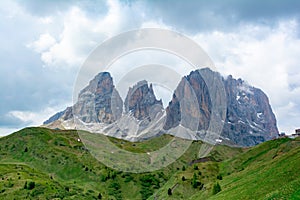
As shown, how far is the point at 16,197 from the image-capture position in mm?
136750

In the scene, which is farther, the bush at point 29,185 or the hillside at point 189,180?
the bush at point 29,185

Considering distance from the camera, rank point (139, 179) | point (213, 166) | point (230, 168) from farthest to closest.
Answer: point (139, 179) → point (213, 166) → point (230, 168)

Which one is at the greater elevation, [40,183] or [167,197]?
[40,183]

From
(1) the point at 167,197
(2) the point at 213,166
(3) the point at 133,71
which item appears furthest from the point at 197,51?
(2) the point at 213,166

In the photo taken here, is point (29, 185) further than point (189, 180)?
Yes

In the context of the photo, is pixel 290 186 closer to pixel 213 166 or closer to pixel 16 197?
pixel 213 166

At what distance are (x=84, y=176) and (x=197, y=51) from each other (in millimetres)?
128563

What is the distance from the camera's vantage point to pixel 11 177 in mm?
154875

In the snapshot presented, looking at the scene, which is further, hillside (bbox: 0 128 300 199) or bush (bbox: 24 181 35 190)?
bush (bbox: 24 181 35 190)

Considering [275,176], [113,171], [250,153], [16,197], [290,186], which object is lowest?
[290,186]

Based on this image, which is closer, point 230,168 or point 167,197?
point 167,197

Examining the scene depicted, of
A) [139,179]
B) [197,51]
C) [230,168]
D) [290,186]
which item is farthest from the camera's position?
[139,179]

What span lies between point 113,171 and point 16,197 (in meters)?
70.6

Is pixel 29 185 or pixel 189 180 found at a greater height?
pixel 29 185
